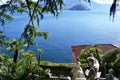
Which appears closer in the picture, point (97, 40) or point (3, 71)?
point (3, 71)

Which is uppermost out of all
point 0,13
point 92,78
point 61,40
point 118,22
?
point 0,13

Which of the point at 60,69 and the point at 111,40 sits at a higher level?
the point at 60,69

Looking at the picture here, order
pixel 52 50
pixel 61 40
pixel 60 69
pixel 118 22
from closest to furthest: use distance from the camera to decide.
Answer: pixel 60 69
pixel 52 50
pixel 61 40
pixel 118 22

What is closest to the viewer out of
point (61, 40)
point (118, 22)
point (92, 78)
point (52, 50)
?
point (92, 78)

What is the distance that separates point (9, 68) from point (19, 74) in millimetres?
521

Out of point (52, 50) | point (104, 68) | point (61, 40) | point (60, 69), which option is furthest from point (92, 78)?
point (61, 40)

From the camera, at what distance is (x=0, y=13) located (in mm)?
9344

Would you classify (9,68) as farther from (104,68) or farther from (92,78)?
(104,68)

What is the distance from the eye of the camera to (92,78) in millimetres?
10250

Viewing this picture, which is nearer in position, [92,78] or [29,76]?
[29,76]

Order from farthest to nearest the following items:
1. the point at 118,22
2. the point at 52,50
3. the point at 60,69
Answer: the point at 118,22 → the point at 52,50 → the point at 60,69

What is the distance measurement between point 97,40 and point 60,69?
2405 inches

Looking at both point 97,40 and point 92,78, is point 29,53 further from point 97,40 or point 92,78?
point 97,40

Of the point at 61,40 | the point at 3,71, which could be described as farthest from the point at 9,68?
the point at 61,40
